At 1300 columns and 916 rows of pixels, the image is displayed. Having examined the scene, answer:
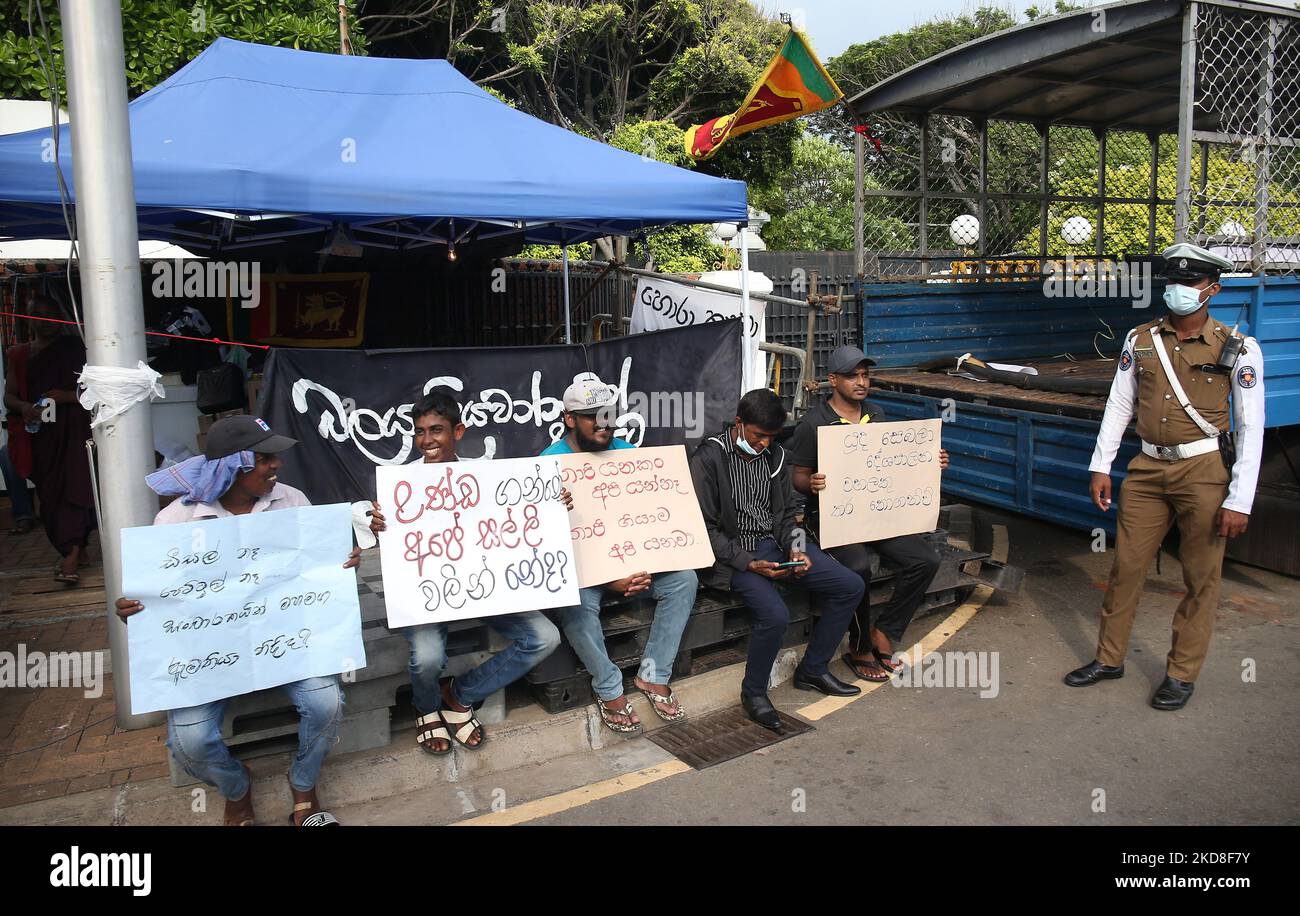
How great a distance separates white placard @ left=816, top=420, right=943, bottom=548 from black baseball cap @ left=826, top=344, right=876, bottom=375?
11.6 inches

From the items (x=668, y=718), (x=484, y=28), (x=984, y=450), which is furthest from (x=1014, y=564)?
(x=484, y=28)

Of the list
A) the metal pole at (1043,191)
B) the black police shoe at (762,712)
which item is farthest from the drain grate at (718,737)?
the metal pole at (1043,191)

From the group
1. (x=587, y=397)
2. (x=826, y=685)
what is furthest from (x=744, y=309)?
(x=826, y=685)

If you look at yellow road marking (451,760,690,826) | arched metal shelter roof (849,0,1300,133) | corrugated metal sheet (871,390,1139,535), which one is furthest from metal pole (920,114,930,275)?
yellow road marking (451,760,690,826)

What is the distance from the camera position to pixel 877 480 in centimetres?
534

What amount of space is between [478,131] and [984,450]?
3.98 meters

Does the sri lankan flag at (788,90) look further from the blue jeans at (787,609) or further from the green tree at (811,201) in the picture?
the green tree at (811,201)

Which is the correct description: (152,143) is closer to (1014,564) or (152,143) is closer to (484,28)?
(1014,564)

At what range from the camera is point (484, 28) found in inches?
765

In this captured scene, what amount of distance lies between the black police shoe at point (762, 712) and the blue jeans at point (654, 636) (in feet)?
1.31

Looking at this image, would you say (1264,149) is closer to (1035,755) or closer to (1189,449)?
(1189,449)

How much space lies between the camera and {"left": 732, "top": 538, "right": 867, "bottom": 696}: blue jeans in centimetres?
470

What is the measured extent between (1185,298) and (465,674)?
373 centimetres

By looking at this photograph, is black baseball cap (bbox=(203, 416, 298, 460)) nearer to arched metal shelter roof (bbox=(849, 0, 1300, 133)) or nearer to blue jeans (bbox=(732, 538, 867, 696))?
blue jeans (bbox=(732, 538, 867, 696))
